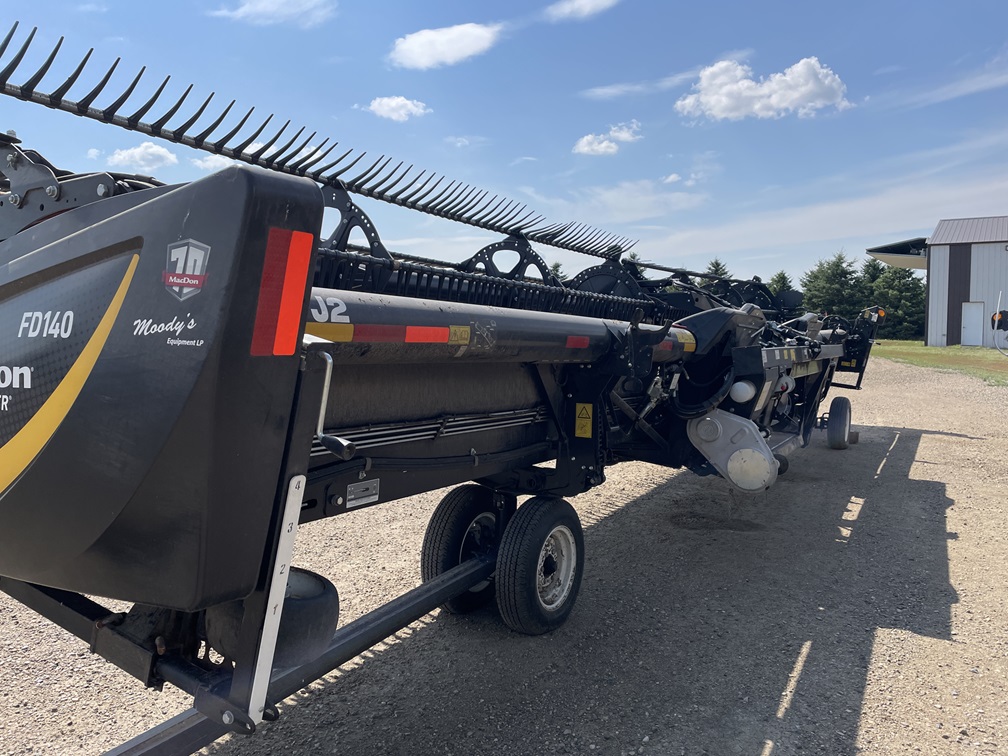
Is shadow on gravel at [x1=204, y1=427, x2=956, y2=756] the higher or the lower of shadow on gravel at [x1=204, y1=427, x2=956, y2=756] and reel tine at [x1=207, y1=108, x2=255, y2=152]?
the lower

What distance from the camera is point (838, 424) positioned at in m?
8.81

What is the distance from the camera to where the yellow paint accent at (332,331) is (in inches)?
79.5

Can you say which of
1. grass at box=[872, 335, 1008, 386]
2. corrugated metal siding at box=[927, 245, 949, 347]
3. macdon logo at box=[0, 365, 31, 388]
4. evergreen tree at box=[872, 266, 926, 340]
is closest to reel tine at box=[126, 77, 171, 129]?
macdon logo at box=[0, 365, 31, 388]

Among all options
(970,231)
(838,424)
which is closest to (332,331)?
(838,424)

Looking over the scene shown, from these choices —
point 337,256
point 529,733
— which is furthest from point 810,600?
point 337,256

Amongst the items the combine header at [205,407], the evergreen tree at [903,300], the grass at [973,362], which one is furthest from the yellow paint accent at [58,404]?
the evergreen tree at [903,300]

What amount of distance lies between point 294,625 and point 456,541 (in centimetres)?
198

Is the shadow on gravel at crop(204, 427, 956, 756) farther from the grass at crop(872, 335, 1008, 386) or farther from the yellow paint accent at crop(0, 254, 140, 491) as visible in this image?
the grass at crop(872, 335, 1008, 386)

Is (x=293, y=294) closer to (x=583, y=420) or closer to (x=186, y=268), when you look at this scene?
(x=186, y=268)

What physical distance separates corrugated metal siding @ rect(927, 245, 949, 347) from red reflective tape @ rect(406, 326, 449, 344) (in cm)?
3930

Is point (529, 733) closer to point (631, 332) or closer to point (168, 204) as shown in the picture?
point (631, 332)

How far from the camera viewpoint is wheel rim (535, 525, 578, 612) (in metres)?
3.71

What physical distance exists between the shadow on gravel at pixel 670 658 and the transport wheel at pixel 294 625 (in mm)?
940

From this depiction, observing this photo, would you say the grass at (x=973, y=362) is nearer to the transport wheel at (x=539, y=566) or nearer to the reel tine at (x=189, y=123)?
the transport wheel at (x=539, y=566)
